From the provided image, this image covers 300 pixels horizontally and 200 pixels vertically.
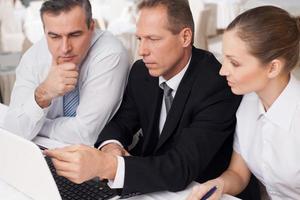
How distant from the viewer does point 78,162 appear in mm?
1033

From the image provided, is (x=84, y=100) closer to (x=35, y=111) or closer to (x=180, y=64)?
(x=35, y=111)

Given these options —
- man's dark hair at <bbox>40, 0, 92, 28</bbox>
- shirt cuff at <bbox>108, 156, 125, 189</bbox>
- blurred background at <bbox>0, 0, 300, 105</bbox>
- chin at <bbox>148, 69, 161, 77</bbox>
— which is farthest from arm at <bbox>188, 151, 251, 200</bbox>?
blurred background at <bbox>0, 0, 300, 105</bbox>

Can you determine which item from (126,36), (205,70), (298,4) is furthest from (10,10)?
(205,70)

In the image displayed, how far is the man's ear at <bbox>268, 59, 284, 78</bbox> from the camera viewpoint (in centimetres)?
118

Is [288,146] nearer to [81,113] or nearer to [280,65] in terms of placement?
[280,65]

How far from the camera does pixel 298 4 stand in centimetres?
425

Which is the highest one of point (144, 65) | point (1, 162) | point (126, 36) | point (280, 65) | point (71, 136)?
point (280, 65)

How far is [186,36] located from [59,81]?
478 millimetres

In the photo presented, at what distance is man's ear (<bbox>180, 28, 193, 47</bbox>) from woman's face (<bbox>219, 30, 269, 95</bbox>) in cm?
24

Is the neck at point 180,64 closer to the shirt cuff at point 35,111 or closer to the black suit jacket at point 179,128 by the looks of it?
the black suit jacket at point 179,128

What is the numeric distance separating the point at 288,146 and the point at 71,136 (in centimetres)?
78

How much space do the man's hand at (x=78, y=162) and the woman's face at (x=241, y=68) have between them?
0.45 meters

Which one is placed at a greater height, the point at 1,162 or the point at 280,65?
the point at 280,65

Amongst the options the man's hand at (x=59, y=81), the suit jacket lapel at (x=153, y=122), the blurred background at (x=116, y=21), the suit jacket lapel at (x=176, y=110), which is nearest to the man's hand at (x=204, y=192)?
the suit jacket lapel at (x=176, y=110)
